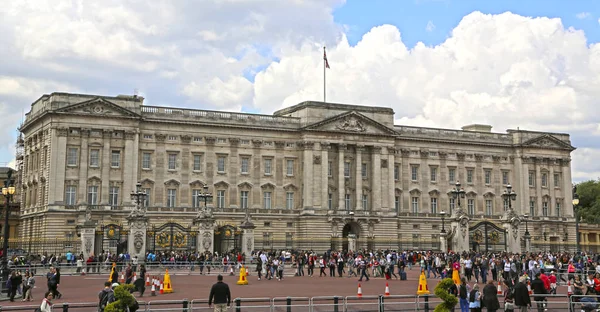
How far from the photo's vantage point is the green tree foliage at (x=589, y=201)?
4985 inches

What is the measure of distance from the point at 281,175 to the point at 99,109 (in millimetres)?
21544

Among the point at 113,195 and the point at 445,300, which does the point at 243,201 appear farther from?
the point at 445,300

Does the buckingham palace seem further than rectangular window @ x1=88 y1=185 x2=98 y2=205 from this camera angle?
No

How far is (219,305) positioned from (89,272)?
107 ft

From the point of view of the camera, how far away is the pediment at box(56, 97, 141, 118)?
244ft

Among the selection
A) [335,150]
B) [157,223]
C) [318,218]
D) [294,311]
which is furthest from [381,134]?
[294,311]

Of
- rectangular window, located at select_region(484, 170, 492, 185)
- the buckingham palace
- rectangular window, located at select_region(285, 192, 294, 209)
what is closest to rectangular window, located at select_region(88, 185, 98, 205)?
the buckingham palace

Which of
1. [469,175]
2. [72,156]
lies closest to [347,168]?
[469,175]

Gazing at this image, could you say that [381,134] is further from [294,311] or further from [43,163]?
[294,311]

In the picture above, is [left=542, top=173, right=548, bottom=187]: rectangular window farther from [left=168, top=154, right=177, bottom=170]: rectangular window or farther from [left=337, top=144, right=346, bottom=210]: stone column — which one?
[left=168, top=154, right=177, bottom=170]: rectangular window

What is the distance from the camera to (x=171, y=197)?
7956 cm

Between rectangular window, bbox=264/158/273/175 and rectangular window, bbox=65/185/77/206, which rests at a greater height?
rectangular window, bbox=264/158/273/175

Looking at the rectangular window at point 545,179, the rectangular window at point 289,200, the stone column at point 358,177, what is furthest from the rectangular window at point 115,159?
the rectangular window at point 545,179

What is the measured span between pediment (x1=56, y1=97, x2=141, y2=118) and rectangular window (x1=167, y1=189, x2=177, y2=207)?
8.93m
